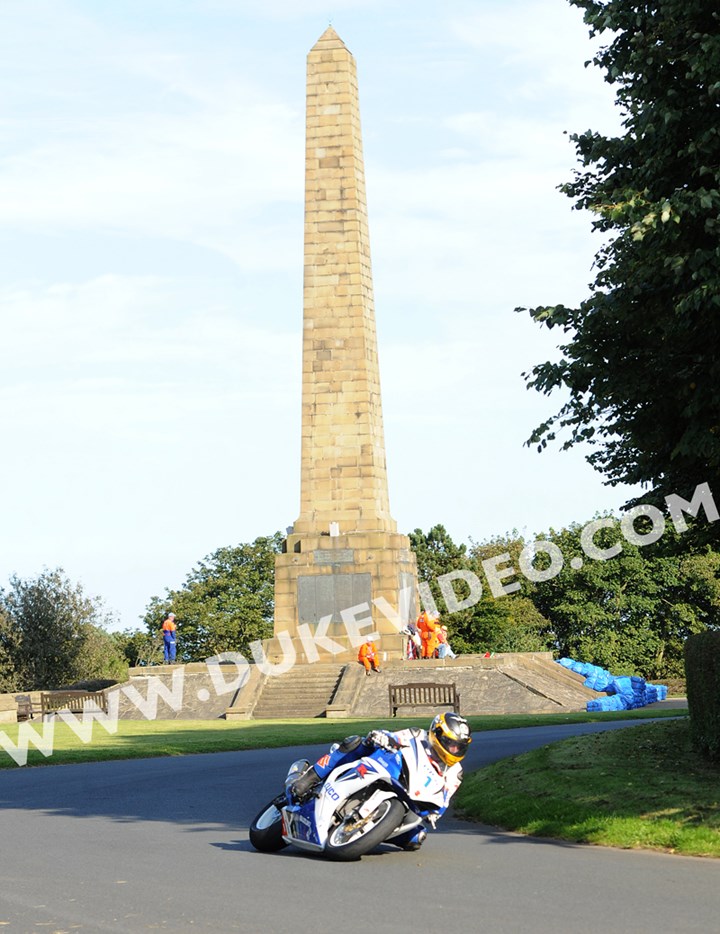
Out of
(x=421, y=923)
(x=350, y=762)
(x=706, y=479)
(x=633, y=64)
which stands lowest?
(x=421, y=923)

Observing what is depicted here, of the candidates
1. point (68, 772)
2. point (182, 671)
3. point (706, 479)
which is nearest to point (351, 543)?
point (182, 671)

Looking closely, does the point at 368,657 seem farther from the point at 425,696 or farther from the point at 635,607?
the point at 635,607

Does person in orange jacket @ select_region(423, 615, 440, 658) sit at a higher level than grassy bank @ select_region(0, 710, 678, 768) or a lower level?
higher

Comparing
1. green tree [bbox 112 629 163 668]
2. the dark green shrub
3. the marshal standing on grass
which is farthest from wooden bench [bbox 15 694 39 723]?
green tree [bbox 112 629 163 668]

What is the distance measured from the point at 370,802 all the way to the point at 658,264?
5746mm

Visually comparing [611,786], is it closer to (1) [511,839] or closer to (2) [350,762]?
(1) [511,839]

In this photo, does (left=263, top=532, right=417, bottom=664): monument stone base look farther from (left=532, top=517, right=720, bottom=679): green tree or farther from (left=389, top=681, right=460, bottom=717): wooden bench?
(left=532, top=517, right=720, bottom=679): green tree

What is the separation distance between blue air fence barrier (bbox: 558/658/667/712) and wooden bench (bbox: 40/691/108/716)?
1359cm

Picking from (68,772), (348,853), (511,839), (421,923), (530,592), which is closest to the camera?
(421,923)

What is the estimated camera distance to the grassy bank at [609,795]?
40.5 feet

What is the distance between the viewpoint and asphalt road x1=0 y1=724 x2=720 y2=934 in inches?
352

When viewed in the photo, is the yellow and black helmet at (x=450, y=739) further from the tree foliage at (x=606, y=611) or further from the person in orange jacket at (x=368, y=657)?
the tree foliage at (x=606, y=611)

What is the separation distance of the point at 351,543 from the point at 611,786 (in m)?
30.2

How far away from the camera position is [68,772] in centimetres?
2147
